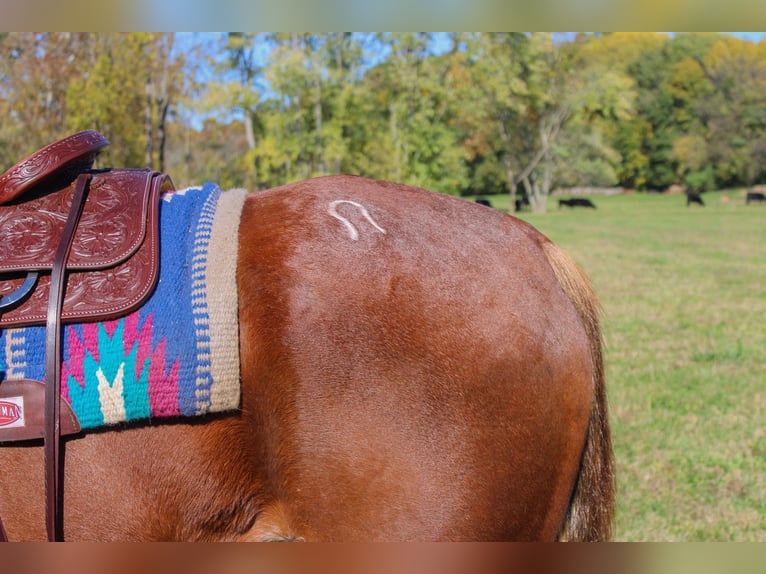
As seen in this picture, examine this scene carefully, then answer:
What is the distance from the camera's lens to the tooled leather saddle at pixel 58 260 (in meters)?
1.29

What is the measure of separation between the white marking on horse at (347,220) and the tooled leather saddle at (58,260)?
45cm

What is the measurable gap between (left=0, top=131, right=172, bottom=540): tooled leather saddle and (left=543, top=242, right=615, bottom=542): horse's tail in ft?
3.57

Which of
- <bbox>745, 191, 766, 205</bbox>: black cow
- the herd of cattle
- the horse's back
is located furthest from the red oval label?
<bbox>745, 191, 766, 205</bbox>: black cow

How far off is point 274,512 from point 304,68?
12.4m

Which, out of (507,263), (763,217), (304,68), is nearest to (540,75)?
(763,217)

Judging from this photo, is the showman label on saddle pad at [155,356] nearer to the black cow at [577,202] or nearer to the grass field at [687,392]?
the grass field at [687,392]

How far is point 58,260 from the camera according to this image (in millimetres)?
1345

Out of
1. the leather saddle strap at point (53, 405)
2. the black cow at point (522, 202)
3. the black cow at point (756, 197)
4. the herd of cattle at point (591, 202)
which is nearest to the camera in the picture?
the leather saddle strap at point (53, 405)

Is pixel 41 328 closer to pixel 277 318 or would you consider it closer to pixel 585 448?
pixel 277 318

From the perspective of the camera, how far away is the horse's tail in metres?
1.54

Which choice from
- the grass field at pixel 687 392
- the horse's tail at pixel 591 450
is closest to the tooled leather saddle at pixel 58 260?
the horse's tail at pixel 591 450

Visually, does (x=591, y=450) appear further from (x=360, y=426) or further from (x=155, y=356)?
(x=155, y=356)

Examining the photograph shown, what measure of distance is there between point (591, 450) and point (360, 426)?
66 centimetres

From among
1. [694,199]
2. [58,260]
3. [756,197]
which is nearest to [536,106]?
[694,199]
